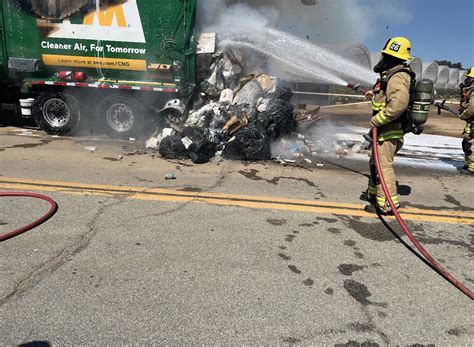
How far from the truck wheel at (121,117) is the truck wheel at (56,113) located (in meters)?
0.62

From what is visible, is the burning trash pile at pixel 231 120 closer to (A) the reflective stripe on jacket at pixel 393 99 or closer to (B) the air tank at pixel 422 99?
(A) the reflective stripe on jacket at pixel 393 99

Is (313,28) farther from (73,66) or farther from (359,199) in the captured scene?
(359,199)

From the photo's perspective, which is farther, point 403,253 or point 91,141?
point 91,141

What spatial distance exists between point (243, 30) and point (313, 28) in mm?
5178

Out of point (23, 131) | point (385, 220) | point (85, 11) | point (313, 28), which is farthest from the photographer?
point (313, 28)

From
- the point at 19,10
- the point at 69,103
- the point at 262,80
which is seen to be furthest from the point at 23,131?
the point at 262,80

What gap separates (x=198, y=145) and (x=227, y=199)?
208 centimetres

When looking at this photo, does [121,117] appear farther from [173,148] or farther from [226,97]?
[226,97]

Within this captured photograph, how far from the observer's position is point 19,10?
7.77 meters

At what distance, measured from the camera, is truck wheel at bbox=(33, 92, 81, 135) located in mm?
8133

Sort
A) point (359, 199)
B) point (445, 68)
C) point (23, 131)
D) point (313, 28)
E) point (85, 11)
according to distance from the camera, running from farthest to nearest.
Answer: point (445, 68)
point (313, 28)
point (23, 131)
point (85, 11)
point (359, 199)

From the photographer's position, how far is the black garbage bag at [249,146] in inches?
264

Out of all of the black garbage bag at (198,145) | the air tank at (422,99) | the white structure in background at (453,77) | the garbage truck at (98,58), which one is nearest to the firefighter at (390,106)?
the air tank at (422,99)

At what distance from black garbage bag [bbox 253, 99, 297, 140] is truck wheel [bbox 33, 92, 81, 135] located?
394 cm
